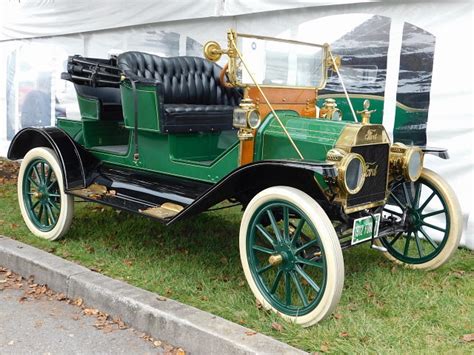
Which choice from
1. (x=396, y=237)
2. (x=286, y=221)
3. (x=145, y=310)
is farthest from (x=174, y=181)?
(x=396, y=237)

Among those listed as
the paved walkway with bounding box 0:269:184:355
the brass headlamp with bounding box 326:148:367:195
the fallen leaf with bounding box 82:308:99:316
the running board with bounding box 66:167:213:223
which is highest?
the brass headlamp with bounding box 326:148:367:195

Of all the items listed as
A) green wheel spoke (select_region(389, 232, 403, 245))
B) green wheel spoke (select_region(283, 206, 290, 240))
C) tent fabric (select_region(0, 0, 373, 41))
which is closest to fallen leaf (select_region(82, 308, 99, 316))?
green wheel spoke (select_region(283, 206, 290, 240))

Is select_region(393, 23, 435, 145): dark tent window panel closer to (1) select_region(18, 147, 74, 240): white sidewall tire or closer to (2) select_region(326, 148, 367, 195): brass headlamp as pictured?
(2) select_region(326, 148, 367, 195): brass headlamp

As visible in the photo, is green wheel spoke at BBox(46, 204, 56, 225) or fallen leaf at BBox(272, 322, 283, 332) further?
green wheel spoke at BBox(46, 204, 56, 225)

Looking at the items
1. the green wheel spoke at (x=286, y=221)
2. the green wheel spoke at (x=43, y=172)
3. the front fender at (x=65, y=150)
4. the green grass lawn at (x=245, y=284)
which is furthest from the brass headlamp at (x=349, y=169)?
the green wheel spoke at (x=43, y=172)

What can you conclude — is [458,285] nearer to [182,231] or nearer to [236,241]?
[236,241]

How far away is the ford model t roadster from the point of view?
323 cm

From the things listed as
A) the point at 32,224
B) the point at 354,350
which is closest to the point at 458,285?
the point at 354,350

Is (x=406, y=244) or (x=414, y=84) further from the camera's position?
(x=414, y=84)

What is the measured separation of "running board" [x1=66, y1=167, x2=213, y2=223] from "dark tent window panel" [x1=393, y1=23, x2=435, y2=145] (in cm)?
223

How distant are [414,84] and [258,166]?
8.12 ft

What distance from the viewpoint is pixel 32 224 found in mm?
4910

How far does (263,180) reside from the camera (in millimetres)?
3656

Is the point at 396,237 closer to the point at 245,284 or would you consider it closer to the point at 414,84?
the point at 245,284
